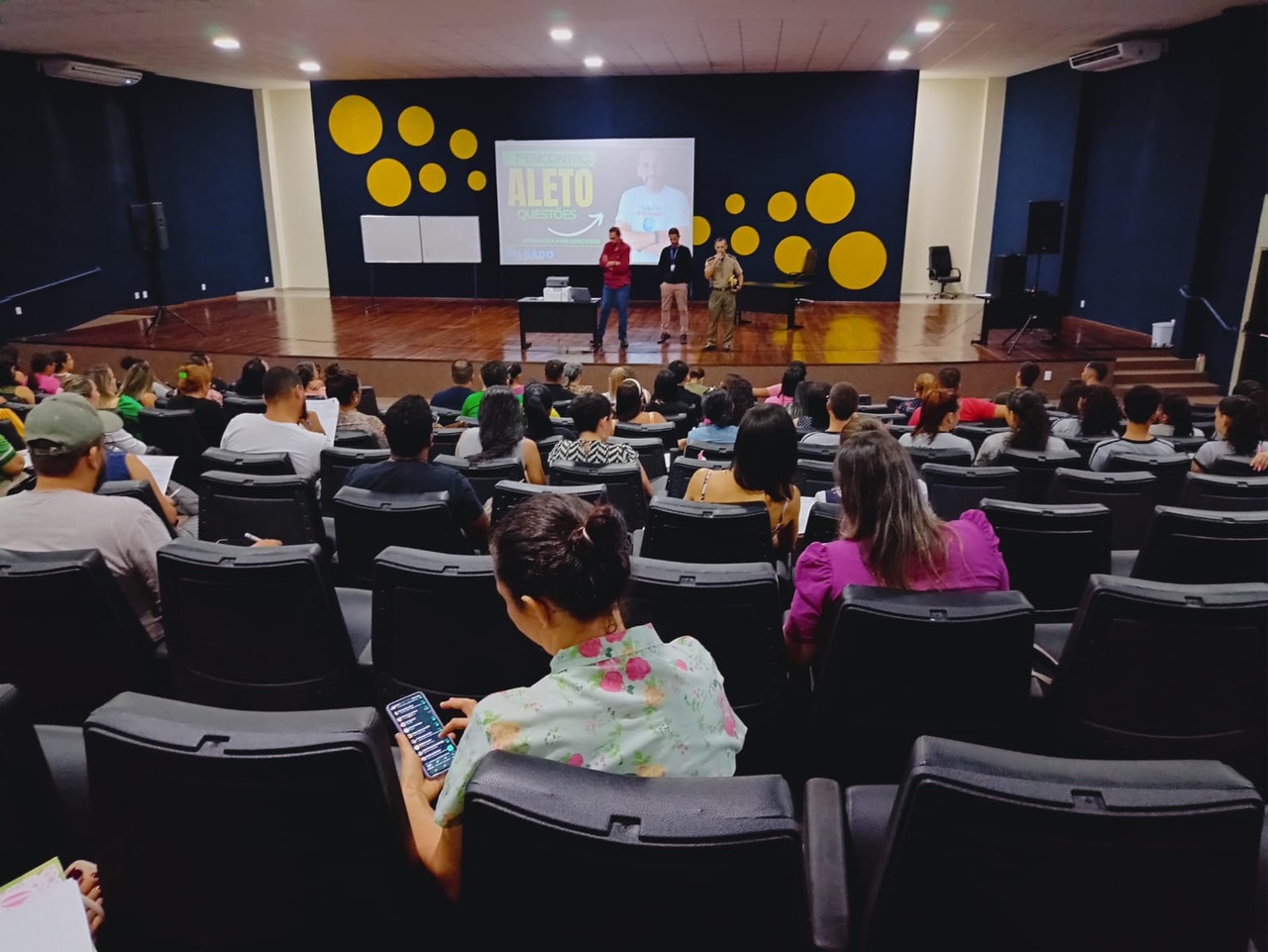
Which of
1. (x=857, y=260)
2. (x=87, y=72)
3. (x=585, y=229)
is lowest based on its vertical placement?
(x=857, y=260)

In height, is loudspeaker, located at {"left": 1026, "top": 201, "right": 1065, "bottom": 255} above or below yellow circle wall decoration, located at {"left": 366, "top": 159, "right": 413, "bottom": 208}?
below

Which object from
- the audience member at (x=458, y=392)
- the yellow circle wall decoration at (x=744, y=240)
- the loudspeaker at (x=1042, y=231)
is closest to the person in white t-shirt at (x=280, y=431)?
the audience member at (x=458, y=392)

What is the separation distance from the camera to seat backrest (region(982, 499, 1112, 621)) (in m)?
2.76

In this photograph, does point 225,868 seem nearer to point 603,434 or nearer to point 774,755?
point 774,755

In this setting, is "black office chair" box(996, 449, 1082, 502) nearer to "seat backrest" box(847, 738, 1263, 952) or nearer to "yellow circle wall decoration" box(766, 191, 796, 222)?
"seat backrest" box(847, 738, 1263, 952)

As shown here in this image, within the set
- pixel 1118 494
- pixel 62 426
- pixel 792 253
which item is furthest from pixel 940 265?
pixel 62 426

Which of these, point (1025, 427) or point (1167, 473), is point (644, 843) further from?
point (1025, 427)

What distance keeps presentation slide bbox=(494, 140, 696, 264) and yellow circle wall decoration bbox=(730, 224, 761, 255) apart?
0.72 meters

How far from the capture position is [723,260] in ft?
32.7

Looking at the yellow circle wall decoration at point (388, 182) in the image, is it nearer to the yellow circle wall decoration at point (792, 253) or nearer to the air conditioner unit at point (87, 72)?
the air conditioner unit at point (87, 72)

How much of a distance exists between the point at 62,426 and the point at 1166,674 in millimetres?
2894

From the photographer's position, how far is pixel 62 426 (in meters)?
2.44

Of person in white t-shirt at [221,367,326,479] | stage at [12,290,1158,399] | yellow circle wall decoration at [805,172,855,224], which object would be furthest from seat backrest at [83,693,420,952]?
yellow circle wall decoration at [805,172,855,224]

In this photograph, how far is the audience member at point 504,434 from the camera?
Answer: 410 centimetres
